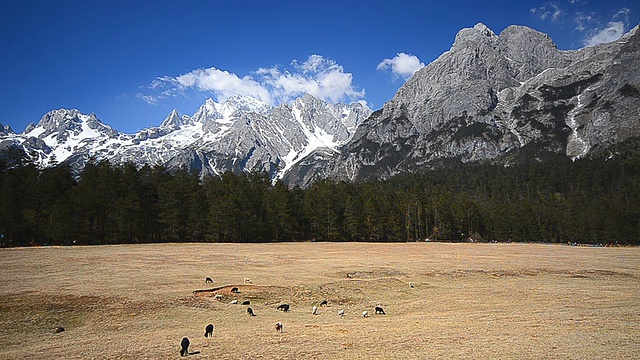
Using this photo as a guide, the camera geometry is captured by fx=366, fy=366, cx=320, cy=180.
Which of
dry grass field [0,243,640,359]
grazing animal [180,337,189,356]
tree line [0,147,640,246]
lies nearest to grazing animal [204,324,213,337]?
dry grass field [0,243,640,359]

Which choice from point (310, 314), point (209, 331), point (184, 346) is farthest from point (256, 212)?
point (184, 346)

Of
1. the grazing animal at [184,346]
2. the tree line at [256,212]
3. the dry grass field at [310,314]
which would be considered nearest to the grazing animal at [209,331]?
the dry grass field at [310,314]

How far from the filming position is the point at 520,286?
33156 mm

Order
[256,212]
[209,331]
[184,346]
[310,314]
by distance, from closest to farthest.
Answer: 1. [184,346]
2. [209,331]
3. [310,314]
4. [256,212]

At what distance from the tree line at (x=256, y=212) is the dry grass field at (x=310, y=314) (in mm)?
37995

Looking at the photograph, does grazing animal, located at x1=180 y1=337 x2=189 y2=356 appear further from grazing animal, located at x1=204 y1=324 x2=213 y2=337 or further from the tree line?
the tree line

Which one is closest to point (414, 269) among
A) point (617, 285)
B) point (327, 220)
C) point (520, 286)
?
point (520, 286)

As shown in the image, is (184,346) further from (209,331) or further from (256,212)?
(256,212)

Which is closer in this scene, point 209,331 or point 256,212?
point 209,331

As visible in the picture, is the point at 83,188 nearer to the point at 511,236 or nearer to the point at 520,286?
the point at 520,286

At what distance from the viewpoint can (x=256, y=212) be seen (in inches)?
3824

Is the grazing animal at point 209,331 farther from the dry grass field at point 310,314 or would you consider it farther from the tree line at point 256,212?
the tree line at point 256,212

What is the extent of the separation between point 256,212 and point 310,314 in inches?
2924

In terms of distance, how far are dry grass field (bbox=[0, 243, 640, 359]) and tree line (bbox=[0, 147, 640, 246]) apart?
37995 mm
